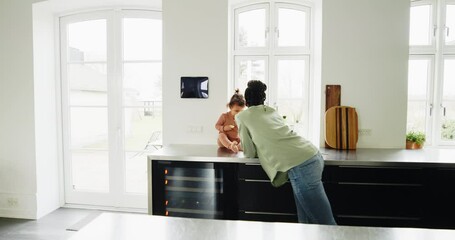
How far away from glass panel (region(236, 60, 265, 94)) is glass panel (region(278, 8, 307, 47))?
34 centimetres

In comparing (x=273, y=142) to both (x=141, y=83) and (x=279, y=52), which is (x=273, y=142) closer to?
(x=279, y=52)

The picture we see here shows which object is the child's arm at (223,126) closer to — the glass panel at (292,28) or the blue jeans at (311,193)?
the blue jeans at (311,193)

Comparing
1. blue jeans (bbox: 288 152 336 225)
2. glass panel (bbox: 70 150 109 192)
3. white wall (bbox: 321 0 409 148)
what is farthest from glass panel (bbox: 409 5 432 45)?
glass panel (bbox: 70 150 109 192)

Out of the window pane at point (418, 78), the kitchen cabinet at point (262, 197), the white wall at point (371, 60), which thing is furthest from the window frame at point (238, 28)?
the window pane at point (418, 78)

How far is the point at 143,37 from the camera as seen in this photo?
366 cm

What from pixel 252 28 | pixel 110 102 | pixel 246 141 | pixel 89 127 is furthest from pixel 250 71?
pixel 89 127

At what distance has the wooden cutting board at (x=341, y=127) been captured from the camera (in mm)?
2971

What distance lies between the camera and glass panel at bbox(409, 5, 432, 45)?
3338 mm

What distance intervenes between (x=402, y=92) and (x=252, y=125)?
5.80ft

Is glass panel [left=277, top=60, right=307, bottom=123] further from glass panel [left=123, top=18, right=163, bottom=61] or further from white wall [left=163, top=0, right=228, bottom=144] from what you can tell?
glass panel [left=123, top=18, right=163, bottom=61]

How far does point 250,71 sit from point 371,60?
1.26 meters

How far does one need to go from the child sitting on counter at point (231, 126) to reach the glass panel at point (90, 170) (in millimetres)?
1772

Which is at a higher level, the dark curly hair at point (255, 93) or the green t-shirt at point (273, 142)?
the dark curly hair at point (255, 93)

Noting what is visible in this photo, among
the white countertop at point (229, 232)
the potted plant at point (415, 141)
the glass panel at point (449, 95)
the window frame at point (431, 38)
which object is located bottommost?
the white countertop at point (229, 232)
